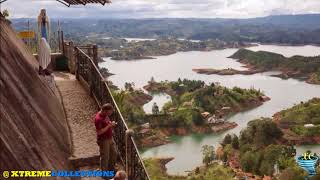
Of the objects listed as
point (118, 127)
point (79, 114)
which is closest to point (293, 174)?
point (79, 114)

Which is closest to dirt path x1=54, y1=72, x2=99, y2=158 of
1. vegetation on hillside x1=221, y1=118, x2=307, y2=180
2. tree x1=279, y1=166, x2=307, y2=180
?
tree x1=279, y1=166, x2=307, y2=180

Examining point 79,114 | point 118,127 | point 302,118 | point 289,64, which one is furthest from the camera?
point 289,64

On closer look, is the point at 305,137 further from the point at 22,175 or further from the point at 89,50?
the point at 22,175

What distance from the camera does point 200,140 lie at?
6919 centimetres

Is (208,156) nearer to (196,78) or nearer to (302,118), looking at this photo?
(302,118)

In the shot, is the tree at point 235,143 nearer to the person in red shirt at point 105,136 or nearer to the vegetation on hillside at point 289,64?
the person in red shirt at point 105,136

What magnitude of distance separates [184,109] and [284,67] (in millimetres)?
74025

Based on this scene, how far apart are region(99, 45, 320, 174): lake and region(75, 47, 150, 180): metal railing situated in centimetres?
4179

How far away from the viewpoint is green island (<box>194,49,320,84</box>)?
430ft

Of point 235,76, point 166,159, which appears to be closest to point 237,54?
point 235,76

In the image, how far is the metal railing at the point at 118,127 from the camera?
6.38 m

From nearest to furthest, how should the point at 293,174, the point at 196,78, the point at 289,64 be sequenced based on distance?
1. the point at 293,174
2. the point at 196,78
3. the point at 289,64

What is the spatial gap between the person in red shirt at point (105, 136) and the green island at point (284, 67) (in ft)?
398

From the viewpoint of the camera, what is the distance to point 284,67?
143000mm
